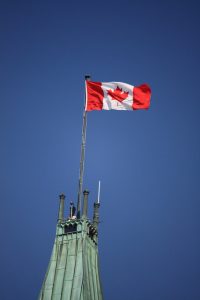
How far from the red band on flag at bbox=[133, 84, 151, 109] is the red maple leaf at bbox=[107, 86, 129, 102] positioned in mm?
1038

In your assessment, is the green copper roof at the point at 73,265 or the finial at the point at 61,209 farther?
the finial at the point at 61,209

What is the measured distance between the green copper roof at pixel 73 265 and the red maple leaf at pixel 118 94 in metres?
12.4

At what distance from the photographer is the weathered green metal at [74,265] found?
69.1 metres

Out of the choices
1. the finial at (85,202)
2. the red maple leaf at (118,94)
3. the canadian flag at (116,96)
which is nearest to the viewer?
the finial at (85,202)

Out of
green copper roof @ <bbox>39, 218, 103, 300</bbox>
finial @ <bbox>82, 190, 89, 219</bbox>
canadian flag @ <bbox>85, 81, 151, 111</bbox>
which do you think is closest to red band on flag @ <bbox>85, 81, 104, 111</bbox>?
canadian flag @ <bbox>85, 81, 151, 111</bbox>

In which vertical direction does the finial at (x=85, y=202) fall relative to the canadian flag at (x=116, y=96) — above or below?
below

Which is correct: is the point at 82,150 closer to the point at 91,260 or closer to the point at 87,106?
the point at 87,106

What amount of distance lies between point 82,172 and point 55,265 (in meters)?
9.81

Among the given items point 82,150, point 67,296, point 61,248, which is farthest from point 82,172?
point 67,296

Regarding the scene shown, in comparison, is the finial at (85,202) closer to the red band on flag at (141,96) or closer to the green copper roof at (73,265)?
the green copper roof at (73,265)

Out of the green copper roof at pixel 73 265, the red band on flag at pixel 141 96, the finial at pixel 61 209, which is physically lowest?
the green copper roof at pixel 73 265

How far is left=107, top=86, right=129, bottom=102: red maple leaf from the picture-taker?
75.1 metres

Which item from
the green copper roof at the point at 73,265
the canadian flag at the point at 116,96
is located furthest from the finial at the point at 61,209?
the canadian flag at the point at 116,96

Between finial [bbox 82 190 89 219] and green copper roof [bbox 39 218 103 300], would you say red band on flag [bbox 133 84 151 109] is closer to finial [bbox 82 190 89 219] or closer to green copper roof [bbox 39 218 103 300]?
finial [bbox 82 190 89 219]
